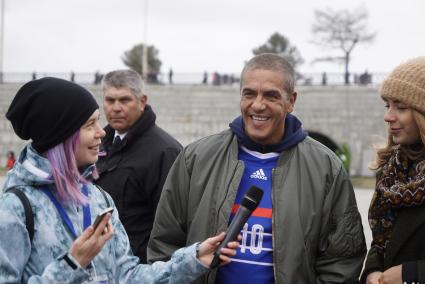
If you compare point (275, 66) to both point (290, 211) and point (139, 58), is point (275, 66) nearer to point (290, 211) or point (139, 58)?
point (290, 211)

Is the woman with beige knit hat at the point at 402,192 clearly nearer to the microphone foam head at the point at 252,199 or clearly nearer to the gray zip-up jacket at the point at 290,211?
the gray zip-up jacket at the point at 290,211

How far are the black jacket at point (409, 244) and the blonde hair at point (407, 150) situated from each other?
24 cm

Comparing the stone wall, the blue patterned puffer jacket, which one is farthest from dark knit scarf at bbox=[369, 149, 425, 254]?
the stone wall

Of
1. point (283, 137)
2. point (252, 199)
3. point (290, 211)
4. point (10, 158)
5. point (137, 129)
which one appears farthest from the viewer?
point (10, 158)

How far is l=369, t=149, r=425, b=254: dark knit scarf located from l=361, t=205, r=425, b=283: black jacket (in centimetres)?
6

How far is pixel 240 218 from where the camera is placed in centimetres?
260

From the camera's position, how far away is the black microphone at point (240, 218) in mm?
2588

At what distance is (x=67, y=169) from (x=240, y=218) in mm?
760

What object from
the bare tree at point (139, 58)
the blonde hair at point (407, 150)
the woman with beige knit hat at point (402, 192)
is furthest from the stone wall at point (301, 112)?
the woman with beige knit hat at point (402, 192)

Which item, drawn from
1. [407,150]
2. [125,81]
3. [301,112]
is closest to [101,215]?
[407,150]

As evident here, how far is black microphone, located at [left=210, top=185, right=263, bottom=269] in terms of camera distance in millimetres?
2588

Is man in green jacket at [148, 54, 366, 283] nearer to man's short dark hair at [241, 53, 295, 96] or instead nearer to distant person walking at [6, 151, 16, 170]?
man's short dark hair at [241, 53, 295, 96]

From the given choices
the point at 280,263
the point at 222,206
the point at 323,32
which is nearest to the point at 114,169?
the point at 222,206

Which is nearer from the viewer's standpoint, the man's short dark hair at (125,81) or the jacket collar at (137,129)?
the jacket collar at (137,129)
